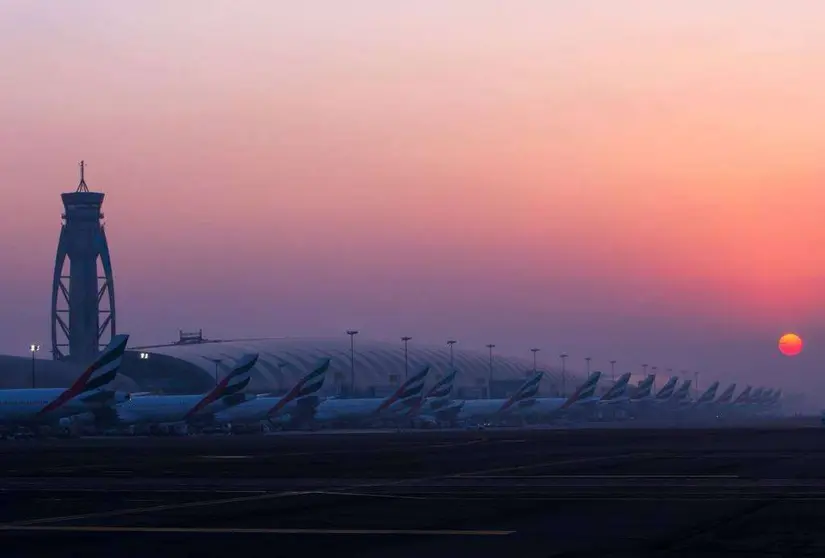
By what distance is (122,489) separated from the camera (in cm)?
3297

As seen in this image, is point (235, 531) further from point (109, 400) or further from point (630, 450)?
point (109, 400)

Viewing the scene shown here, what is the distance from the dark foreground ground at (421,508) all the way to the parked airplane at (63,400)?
164ft

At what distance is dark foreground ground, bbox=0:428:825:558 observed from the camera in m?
19.4

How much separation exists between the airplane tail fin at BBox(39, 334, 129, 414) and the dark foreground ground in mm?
50347

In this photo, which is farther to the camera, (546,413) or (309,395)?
(546,413)

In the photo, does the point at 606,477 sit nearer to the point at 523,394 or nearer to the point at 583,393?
the point at 523,394

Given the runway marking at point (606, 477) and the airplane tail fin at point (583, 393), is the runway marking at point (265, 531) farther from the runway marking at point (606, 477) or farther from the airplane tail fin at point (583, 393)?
the airplane tail fin at point (583, 393)

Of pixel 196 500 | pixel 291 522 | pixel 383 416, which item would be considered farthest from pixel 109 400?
pixel 291 522

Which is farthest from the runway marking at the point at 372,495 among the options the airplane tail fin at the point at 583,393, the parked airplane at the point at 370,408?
the airplane tail fin at the point at 583,393

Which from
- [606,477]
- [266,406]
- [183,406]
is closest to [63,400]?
[183,406]

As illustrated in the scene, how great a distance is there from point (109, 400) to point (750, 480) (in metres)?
70.5

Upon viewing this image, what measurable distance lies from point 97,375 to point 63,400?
3.21 meters

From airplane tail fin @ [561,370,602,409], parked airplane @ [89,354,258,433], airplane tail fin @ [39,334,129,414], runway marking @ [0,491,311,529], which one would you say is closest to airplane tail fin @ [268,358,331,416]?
parked airplane @ [89,354,258,433]

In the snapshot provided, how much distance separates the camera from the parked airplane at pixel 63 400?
9525 cm
